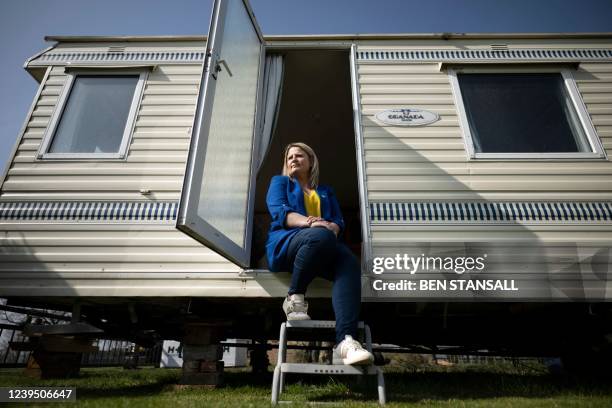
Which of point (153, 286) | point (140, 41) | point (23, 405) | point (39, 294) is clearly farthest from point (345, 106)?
point (23, 405)

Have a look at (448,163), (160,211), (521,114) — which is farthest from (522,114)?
(160,211)

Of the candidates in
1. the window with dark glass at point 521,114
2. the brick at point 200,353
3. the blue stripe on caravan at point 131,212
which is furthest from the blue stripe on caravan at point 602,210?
the blue stripe on caravan at point 131,212

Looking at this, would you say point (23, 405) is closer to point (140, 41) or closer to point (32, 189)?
point (32, 189)

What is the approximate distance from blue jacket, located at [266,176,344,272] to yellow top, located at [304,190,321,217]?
0.03 m

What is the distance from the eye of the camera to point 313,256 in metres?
2.16

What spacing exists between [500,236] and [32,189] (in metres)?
4.06

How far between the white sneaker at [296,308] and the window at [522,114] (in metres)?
2.12

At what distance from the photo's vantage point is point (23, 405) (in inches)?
81.0

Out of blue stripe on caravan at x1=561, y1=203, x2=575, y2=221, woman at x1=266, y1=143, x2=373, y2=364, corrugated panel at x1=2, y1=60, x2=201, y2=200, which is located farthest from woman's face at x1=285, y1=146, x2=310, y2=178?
blue stripe on caravan at x1=561, y1=203, x2=575, y2=221

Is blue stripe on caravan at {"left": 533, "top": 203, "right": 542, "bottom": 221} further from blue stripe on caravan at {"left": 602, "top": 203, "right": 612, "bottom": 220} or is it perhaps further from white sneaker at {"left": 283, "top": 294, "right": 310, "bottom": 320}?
white sneaker at {"left": 283, "top": 294, "right": 310, "bottom": 320}

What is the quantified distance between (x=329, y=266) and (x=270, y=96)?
212cm

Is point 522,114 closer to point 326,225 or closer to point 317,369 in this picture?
point 326,225

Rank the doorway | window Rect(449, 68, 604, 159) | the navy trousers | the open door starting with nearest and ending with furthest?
the navy trousers → the open door → window Rect(449, 68, 604, 159) → the doorway

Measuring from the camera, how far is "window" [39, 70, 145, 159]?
330cm
